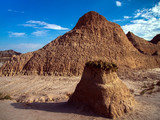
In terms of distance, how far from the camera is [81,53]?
18.3 meters

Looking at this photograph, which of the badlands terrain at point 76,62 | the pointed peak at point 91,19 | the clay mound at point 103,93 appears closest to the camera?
the clay mound at point 103,93

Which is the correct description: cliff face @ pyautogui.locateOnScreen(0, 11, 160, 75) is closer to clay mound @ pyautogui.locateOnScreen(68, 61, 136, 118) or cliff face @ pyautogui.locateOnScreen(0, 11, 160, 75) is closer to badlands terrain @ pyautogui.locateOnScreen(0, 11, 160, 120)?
badlands terrain @ pyautogui.locateOnScreen(0, 11, 160, 120)

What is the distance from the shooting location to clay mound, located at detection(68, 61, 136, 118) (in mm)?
5105

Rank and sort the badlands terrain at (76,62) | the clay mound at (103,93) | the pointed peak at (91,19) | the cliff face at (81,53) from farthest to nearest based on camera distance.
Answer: the pointed peak at (91,19) < the cliff face at (81,53) < the badlands terrain at (76,62) < the clay mound at (103,93)

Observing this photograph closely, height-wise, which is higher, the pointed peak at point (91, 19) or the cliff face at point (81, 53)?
the pointed peak at point (91, 19)

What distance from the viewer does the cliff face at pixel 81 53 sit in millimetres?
17172

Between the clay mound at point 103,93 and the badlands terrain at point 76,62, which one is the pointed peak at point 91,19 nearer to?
the badlands terrain at point 76,62

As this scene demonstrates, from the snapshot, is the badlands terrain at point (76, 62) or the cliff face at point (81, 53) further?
the cliff face at point (81, 53)

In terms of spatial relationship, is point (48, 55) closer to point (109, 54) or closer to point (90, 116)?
point (109, 54)

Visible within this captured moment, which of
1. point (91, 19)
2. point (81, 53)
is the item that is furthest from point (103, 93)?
point (91, 19)

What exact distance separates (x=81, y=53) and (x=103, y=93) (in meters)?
13.3

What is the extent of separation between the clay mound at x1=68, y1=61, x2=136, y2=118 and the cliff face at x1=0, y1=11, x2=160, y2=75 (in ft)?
33.3

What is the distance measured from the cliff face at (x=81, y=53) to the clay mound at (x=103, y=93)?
400 inches

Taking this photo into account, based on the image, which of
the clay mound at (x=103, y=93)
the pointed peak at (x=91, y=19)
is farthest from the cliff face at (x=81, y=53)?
the clay mound at (x=103, y=93)
